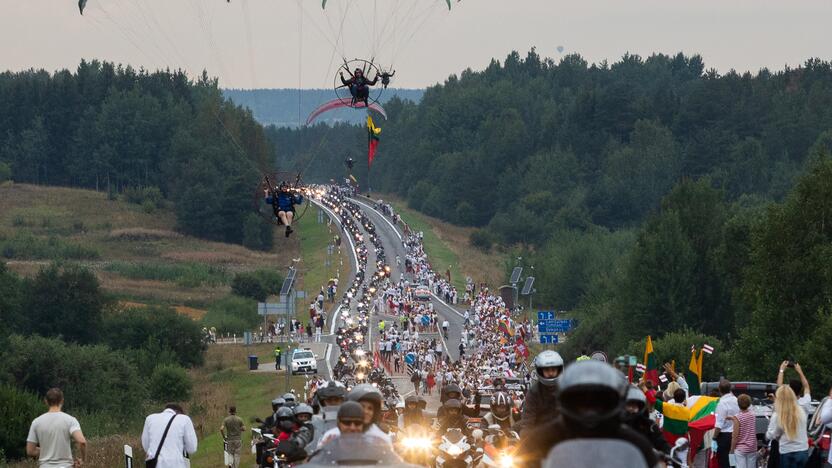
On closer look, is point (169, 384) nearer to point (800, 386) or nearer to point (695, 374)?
point (695, 374)

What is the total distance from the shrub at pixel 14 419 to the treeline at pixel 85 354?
4 centimetres

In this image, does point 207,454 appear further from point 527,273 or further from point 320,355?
point 527,273

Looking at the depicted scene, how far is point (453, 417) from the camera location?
2244cm

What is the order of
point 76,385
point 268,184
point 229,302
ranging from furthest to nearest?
point 229,302, point 76,385, point 268,184

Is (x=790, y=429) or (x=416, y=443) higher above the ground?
(x=790, y=429)

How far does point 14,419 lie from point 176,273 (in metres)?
103

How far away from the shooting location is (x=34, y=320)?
386 feet

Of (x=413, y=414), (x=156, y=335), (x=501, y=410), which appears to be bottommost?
(x=156, y=335)

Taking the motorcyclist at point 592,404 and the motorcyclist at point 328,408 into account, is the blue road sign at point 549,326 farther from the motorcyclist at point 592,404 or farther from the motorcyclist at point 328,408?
the motorcyclist at point 592,404

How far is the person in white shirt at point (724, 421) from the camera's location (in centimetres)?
2473

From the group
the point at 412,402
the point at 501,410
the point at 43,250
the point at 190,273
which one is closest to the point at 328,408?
the point at 412,402

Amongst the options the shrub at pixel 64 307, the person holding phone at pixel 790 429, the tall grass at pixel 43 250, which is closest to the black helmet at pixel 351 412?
the person holding phone at pixel 790 429

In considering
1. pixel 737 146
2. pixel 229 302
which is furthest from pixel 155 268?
pixel 737 146

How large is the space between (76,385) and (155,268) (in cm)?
7716
